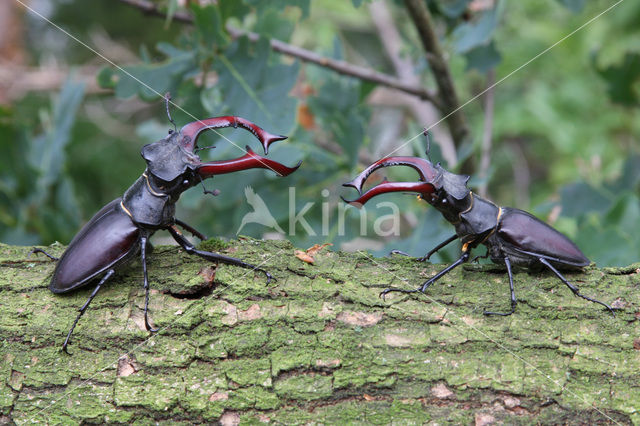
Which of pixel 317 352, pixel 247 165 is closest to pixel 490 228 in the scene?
pixel 317 352

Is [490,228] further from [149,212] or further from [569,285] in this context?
[149,212]

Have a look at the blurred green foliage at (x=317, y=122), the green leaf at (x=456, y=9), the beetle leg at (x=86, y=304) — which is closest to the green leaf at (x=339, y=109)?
the blurred green foliage at (x=317, y=122)

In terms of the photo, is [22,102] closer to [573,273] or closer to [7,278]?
[7,278]

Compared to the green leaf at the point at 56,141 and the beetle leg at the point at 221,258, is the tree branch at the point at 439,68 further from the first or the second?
the green leaf at the point at 56,141

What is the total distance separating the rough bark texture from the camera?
5.76 ft

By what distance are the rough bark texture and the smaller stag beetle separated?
0.42 ft

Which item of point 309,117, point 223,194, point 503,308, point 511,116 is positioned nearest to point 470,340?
point 503,308

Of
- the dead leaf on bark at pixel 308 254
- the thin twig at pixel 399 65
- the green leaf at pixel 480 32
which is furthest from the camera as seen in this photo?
the thin twig at pixel 399 65

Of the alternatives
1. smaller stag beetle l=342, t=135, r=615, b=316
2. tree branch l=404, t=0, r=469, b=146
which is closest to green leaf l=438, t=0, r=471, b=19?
tree branch l=404, t=0, r=469, b=146

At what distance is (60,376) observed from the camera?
1830 millimetres

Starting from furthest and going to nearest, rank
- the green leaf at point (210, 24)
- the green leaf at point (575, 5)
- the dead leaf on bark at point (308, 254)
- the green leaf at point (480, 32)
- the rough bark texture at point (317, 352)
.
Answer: the green leaf at point (575, 5)
the green leaf at point (480, 32)
the green leaf at point (210, 24)
the dead leaf on bark at point (308, 254)
the rough bark texture at point (317, 352)

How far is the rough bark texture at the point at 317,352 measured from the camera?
1756 millimetres

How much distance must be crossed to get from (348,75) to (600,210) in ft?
5.97

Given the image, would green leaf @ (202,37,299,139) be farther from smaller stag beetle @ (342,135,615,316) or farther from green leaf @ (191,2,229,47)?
smaller stag beetle @ (342,135,615,316)
